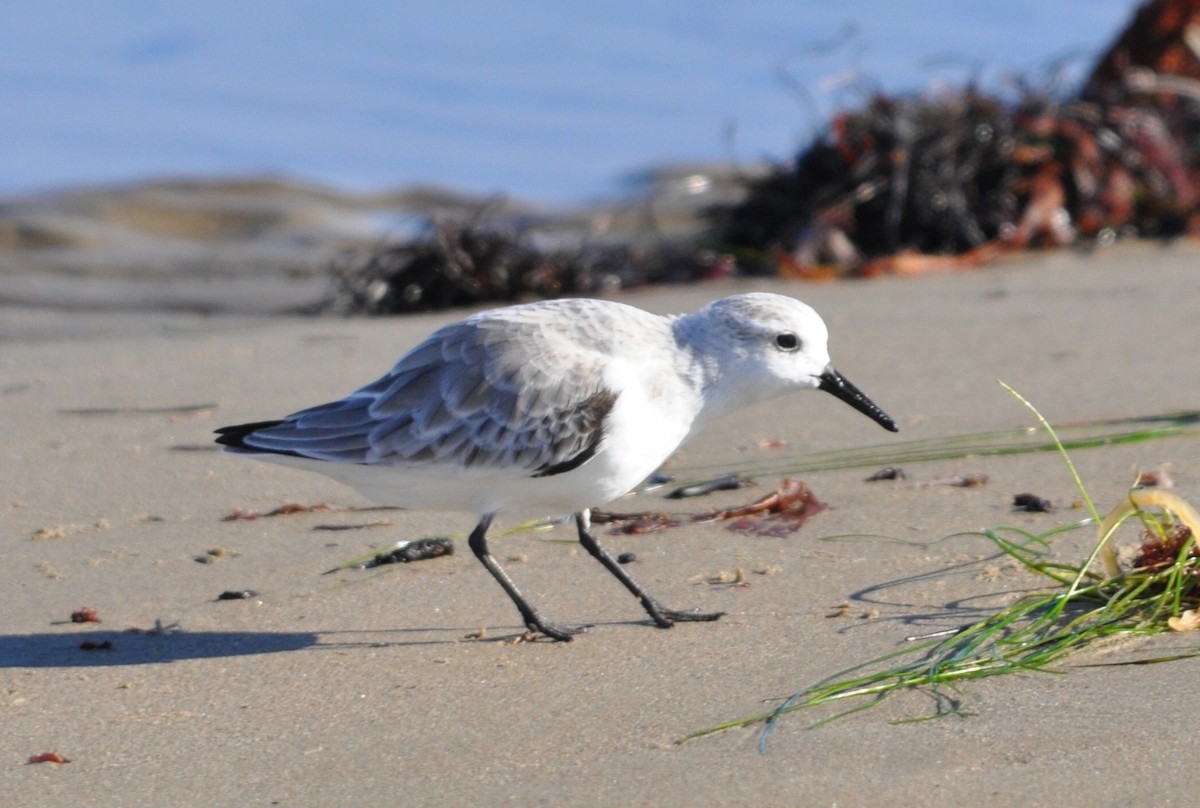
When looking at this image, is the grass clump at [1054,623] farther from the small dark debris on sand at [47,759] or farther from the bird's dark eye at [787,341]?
the small dark debris on sand at [47,759]

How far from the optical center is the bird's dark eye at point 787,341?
439 cm

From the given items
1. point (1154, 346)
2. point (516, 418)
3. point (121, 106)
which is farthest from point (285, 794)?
point (121, 106)

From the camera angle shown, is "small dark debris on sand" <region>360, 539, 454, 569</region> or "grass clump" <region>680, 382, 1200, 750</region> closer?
"grass clump" <region>680, 382, 1200, 750</region>

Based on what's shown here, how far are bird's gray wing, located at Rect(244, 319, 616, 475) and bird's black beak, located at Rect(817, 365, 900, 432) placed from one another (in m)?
0.68

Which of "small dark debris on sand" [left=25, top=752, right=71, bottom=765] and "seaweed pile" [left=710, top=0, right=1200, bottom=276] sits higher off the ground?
"seaweed pile" [left=710, top=0, right=1200, bottom=276]

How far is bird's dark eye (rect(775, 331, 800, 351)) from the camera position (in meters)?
4.39

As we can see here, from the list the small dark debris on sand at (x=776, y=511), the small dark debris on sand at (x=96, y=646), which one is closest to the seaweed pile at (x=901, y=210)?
the small dark debris on sand at (x=776, y=511)

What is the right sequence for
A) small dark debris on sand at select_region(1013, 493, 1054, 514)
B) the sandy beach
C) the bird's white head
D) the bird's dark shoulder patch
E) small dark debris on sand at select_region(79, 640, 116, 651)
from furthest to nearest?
small dark debris on sand at select_region(1013, 493, 1054, 514)
the bird's white head
the bird's dark shoulder patch
small dark debris on sand at select_region(79, 640, 116, 651)
the sandy beach

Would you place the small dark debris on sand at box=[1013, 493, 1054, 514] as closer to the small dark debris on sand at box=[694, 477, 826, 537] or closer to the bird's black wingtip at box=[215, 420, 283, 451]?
the small dark debris on sand at box=[694, 477, 826, 537]

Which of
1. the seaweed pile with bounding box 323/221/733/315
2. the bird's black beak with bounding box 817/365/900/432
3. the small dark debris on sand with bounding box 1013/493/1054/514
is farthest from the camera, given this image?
the seaweed pile with bounding box 323/221/733/315

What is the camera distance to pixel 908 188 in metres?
8.45

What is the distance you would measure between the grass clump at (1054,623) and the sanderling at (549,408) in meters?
0.72

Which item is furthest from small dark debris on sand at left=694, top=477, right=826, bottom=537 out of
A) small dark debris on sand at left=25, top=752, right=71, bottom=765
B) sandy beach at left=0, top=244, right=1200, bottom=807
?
small dark debris on sand at left=25, top=752, right=71, bottom=765

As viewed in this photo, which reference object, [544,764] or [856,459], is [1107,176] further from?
[544,764]
